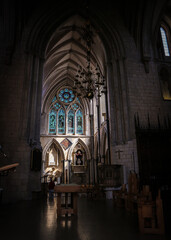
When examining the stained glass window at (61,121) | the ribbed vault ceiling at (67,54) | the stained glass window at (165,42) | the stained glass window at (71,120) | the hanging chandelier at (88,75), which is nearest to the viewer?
the hanging chandelier at (88,75)

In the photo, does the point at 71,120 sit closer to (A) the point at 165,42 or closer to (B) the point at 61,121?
(B) the point at 61,121

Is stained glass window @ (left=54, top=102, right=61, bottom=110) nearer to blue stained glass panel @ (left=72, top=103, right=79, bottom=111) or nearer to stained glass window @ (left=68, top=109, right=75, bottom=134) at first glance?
stained glass window @ (left=68, top=109, right=75, bottom=134)

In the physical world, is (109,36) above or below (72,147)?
above

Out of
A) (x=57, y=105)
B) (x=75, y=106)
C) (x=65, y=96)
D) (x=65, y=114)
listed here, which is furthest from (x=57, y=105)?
(x=75, y=106)

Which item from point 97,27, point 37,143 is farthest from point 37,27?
point 37,143

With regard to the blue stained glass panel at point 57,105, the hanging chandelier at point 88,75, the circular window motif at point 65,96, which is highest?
the circular window motif at point 65,96

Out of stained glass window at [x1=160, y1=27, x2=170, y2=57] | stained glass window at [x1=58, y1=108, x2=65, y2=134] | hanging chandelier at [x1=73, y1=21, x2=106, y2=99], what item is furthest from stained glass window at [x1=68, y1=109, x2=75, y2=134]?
stained glass window at [x1=160, y1=27, x2=170, y2=57]

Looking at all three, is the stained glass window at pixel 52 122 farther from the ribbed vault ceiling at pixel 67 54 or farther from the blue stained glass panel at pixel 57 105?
the ribbed vault ceiling at pixel 67 54

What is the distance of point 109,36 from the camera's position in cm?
1291

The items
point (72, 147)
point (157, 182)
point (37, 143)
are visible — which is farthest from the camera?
point (72, 147)

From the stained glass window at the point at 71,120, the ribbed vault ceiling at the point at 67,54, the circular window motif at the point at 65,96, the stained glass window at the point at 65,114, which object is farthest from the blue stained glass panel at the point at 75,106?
the ribbed vault ceiling at the point at 67,54

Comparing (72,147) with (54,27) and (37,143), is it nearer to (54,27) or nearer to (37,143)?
(37,143)

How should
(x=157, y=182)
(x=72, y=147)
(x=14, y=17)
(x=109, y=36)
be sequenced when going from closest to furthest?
1. (x=157, y=182)
2. (x=14, y=17)
3. (x=109, y=36)
4. (x=72, y=147)

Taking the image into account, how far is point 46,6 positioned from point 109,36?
15.5 feet
